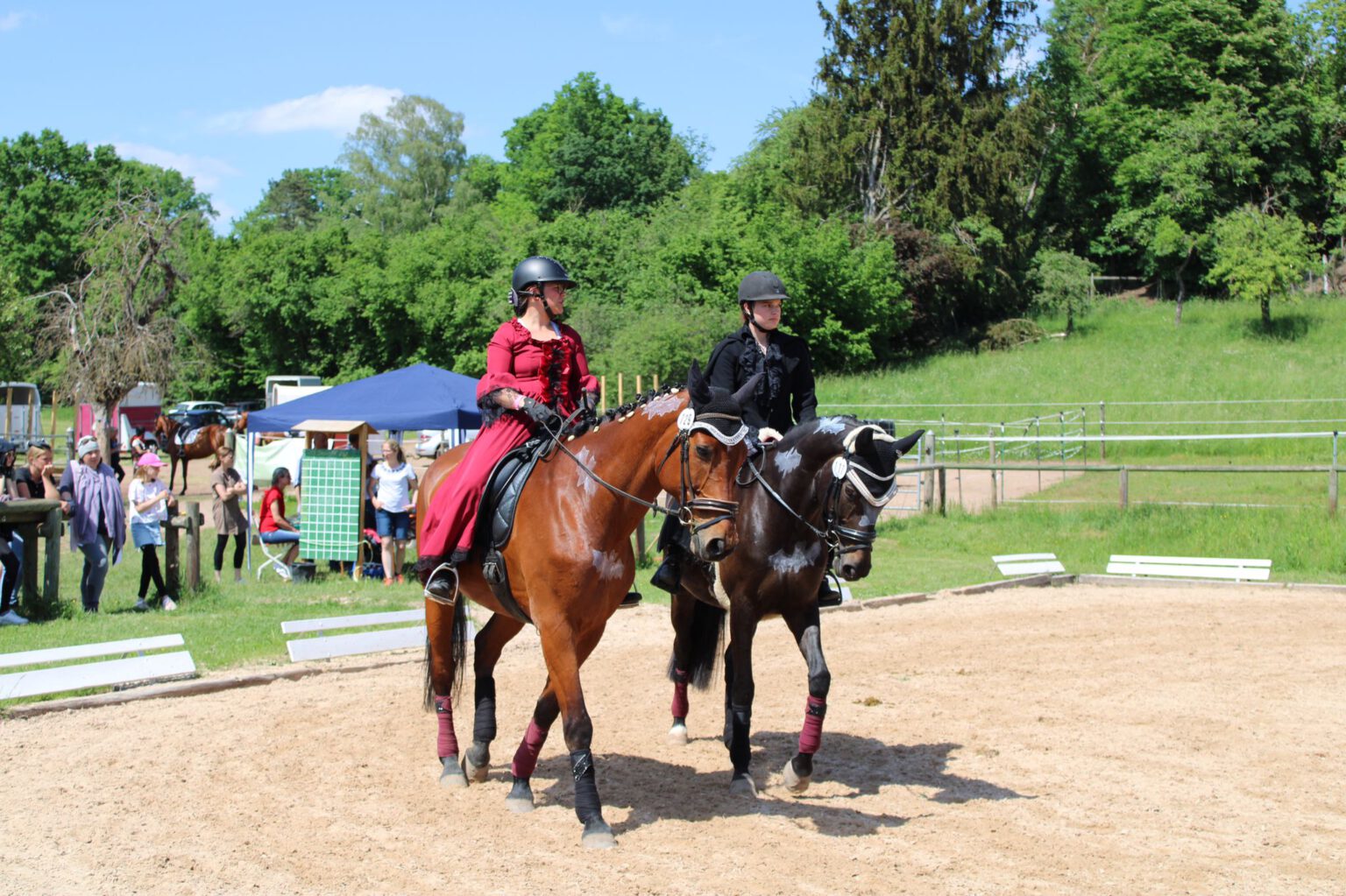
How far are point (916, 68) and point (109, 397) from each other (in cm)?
3127

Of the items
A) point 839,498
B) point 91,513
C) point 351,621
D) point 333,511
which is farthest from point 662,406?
point 333,511

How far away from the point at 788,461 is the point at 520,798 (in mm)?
2421

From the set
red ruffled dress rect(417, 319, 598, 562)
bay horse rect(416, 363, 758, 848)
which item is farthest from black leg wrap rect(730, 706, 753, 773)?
red ruffled dress rect(417, 319, 598, 562)

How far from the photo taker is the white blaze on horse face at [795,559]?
685 cm

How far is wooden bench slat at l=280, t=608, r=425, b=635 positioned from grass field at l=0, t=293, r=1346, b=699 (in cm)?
19

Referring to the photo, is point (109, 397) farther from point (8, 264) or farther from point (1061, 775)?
point (8, 264)

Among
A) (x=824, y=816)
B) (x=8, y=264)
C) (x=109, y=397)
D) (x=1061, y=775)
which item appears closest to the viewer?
(x=824, y=816)

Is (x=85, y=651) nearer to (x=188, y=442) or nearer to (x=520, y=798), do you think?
(x=520, y=798)

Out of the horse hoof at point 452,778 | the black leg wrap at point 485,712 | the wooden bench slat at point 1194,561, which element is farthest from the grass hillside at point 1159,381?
the horse hoof at point 452,778

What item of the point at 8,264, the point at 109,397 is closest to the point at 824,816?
the point at 109,397

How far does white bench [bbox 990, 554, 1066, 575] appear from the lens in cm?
1593

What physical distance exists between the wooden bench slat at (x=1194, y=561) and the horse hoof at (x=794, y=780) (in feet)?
35.3

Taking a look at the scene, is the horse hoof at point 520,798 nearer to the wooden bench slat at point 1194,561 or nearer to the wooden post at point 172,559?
the wooden post at point 172,559

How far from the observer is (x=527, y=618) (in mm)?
6547
